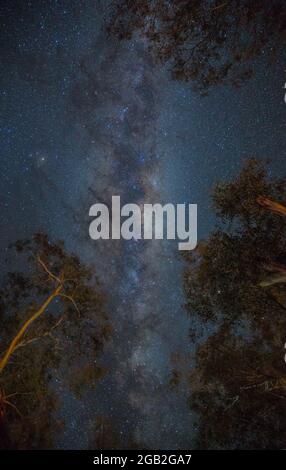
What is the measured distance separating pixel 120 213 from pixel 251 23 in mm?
5426

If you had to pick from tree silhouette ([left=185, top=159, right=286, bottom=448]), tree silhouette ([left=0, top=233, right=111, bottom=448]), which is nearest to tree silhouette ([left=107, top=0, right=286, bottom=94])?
tree silhouette ([left=185, top=159, right=286, bottom=448])

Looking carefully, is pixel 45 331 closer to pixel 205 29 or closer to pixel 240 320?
pixel 240 320

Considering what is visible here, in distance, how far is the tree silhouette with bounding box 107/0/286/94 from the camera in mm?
9492

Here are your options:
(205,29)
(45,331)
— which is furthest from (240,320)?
(205,29)

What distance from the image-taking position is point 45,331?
11727 mm

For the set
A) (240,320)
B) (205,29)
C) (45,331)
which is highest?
(205,29)

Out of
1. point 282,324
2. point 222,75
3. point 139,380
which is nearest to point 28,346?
point 139,380

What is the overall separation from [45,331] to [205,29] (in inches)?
304

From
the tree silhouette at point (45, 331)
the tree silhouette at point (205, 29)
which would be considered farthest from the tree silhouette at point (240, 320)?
the tree silhouette at point (45, 331)

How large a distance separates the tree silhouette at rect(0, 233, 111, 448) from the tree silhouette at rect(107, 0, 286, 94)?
5437 mm

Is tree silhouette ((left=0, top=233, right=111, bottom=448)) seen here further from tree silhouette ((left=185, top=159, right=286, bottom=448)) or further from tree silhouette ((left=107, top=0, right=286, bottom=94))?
tree silhouette ((left=107, top=0, right=286, bottom=94))

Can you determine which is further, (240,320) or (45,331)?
(45,331)

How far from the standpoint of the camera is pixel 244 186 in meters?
10.6

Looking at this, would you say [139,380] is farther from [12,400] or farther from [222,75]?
[222,75]
